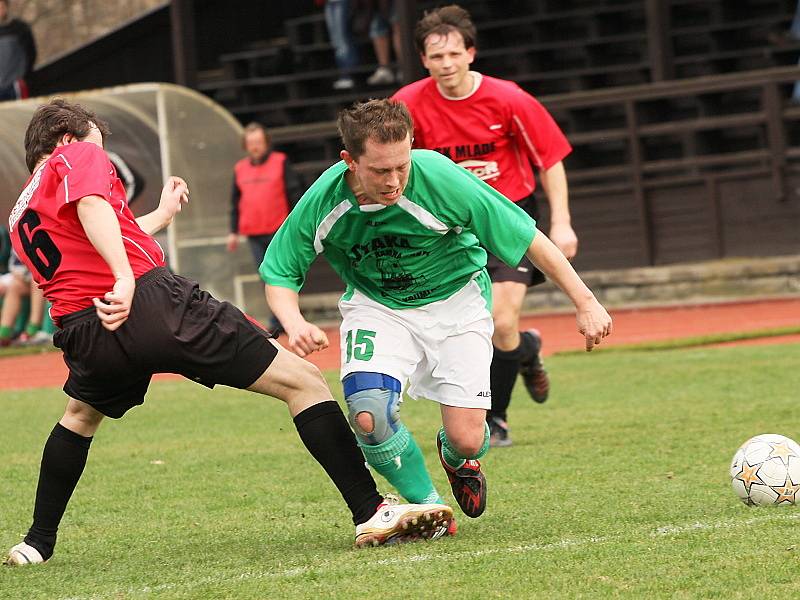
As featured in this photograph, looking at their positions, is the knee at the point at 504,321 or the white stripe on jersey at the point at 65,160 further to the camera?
the knee at the point at 504,321

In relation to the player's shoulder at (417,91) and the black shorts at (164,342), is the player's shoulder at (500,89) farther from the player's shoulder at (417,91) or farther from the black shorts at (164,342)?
the black shorts at (164,342)

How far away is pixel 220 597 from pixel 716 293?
12.4m

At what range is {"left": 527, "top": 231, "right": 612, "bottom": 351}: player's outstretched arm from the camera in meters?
4.82

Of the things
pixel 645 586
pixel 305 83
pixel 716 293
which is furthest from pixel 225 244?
pixel 645 586

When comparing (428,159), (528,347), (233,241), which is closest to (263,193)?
(233,241)

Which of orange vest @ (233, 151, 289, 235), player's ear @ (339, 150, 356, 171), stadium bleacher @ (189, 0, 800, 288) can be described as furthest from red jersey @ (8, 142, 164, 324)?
stadium bleacher @ (189, 0, 800, 288)

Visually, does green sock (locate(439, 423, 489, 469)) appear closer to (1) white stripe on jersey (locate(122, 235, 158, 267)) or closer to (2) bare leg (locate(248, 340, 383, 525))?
(2) bare leg (locate(248, 340, 383, 525))

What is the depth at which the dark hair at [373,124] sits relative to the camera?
482cm

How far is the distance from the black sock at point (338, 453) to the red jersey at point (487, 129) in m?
2.61

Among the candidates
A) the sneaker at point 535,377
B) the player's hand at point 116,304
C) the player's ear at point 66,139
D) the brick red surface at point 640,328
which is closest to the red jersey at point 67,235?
the player's ear at point 66,139

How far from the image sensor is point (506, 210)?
16.7 feet

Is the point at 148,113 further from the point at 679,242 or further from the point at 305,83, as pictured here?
the point at 679,242

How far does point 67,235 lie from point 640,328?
389 inches

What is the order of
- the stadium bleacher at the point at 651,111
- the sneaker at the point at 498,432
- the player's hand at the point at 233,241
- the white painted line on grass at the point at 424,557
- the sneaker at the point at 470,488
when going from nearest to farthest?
the white painted line on grass at the point at 424,557, the sneaker at the point at 470,488, the sneaker at the point at 498,432, the player's hand at the point at 233,241, the stadium bleacher at the point at 651,111
